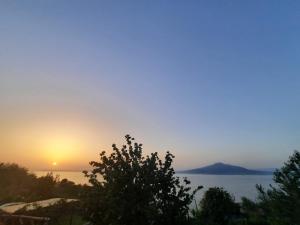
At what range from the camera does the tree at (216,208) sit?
28.0 m

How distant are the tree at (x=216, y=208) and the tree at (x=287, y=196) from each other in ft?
11.5

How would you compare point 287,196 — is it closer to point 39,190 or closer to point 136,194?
point 136,194

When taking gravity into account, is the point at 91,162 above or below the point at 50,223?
above

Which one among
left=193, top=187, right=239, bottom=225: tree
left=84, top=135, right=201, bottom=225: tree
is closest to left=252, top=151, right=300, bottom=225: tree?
left=193, top=187, right=239, bottom=225: tree

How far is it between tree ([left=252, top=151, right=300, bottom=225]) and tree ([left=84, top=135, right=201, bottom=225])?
56.2 feet

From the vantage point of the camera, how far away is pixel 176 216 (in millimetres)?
11641

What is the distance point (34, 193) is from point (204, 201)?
1821 cm

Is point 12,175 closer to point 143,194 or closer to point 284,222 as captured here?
point 284,222

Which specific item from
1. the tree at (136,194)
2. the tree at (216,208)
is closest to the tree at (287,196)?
the tree at (216,208)

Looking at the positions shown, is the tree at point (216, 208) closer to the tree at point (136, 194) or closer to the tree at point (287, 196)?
the tree at point (287, 196)

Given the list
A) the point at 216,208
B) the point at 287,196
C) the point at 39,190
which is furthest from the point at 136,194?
the point at 39,190

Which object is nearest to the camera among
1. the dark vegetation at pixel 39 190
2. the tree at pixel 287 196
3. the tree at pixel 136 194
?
the tree at pixel 136 194

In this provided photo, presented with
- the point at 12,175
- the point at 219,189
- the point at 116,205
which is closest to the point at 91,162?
the point at 116,205

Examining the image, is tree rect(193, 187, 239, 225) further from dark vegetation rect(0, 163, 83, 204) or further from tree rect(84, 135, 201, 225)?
tree rect(84, 135, 201, 225)
